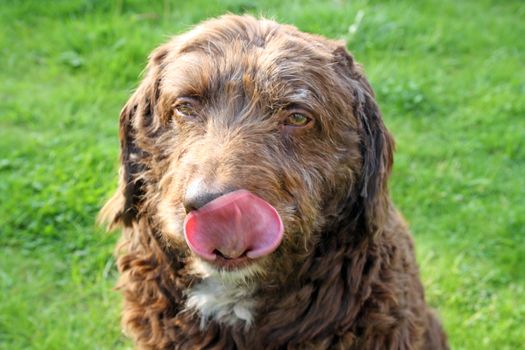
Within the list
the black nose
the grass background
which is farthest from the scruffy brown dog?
the grass background

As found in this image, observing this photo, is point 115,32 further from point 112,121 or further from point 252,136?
point 252,136

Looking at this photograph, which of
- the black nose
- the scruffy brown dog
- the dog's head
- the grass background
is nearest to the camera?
the black nose

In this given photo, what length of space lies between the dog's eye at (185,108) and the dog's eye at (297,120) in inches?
14.4

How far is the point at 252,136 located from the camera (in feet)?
8.98

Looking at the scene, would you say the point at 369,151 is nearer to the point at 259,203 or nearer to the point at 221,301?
the point at 259,203

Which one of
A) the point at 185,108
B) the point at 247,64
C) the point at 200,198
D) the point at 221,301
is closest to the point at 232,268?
the point at 200,198

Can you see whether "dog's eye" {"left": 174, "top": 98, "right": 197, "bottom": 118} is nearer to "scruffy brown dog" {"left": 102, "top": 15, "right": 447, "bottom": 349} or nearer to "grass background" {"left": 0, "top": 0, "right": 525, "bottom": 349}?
"scruffy brown dog" {"left": 102, "top": 15, "right": 447, "bottom": 349}

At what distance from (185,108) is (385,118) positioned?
3.29m

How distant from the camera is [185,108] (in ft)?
9.45

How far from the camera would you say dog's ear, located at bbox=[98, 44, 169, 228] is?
311 centimetres

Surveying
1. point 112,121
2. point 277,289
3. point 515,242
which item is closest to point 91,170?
point 112,121

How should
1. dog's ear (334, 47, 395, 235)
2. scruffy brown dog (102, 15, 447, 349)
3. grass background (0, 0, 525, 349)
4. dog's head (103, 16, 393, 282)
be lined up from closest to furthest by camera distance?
dog's head (103, 16, 393, 282)
scruffy brown dog (102, 15, 447, 349)
dog's ear (334, 47, 395, 235)
grass background (0, 0, 525, 349)

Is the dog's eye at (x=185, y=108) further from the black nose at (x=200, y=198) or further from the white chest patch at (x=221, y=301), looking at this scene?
the white chest patch at (x=221, y=301)

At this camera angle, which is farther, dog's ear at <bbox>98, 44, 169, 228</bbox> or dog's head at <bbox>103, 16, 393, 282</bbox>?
dog's ear at <bbox>98, 44, 169, 228</bbox>
